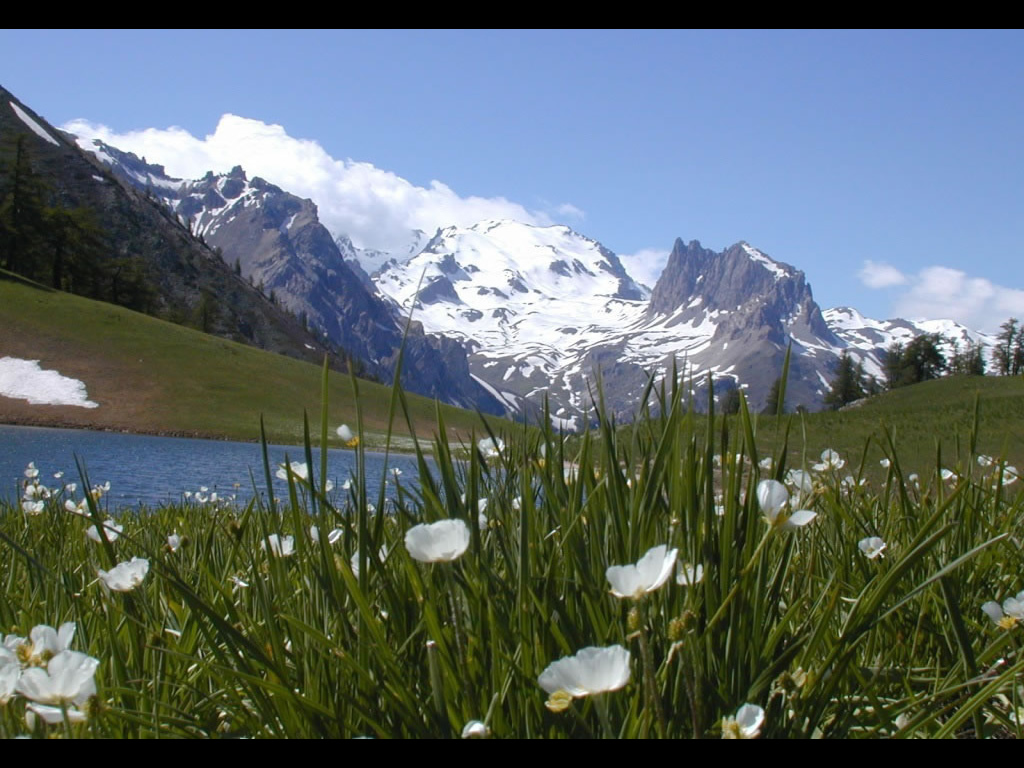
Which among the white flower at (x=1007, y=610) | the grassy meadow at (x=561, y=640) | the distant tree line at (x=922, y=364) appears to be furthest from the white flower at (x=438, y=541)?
the distant tree line at (x=922, y=364)

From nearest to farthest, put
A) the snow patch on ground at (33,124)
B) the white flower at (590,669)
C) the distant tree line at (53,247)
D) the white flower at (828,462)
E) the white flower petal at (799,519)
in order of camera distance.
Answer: the white flower at (590,669)
the white flower petal at (799,519)
the white flower at (828,462)
the distant tree line at (53,247)
the snow patch on ground at (33,124)

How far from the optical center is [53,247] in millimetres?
60844

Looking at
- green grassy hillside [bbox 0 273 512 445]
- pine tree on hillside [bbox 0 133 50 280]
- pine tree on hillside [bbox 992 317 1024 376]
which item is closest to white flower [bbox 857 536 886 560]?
green grassy hillside [bbox 0 273 512 445]

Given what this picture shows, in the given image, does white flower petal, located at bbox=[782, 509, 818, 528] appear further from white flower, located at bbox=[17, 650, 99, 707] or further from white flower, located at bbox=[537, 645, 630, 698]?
white flower, located at bbox=[17, 650, 99, 707]

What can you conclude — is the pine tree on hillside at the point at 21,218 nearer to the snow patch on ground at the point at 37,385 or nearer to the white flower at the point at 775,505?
the snow patch on ground at the point at 37,385

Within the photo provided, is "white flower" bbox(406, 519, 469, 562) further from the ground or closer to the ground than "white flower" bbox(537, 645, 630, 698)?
further from the ground

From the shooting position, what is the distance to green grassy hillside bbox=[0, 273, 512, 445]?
1612 inches

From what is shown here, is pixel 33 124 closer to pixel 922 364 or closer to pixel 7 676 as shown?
pixel 922 364

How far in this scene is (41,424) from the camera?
38.3 meters

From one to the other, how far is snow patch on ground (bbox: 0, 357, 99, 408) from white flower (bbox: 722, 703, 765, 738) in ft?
147

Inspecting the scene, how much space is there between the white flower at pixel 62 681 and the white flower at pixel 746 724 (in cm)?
64

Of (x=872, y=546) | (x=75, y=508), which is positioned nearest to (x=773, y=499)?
(x=872, y=546)

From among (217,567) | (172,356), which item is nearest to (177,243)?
(172,356)

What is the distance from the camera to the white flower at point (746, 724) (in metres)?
0.88
